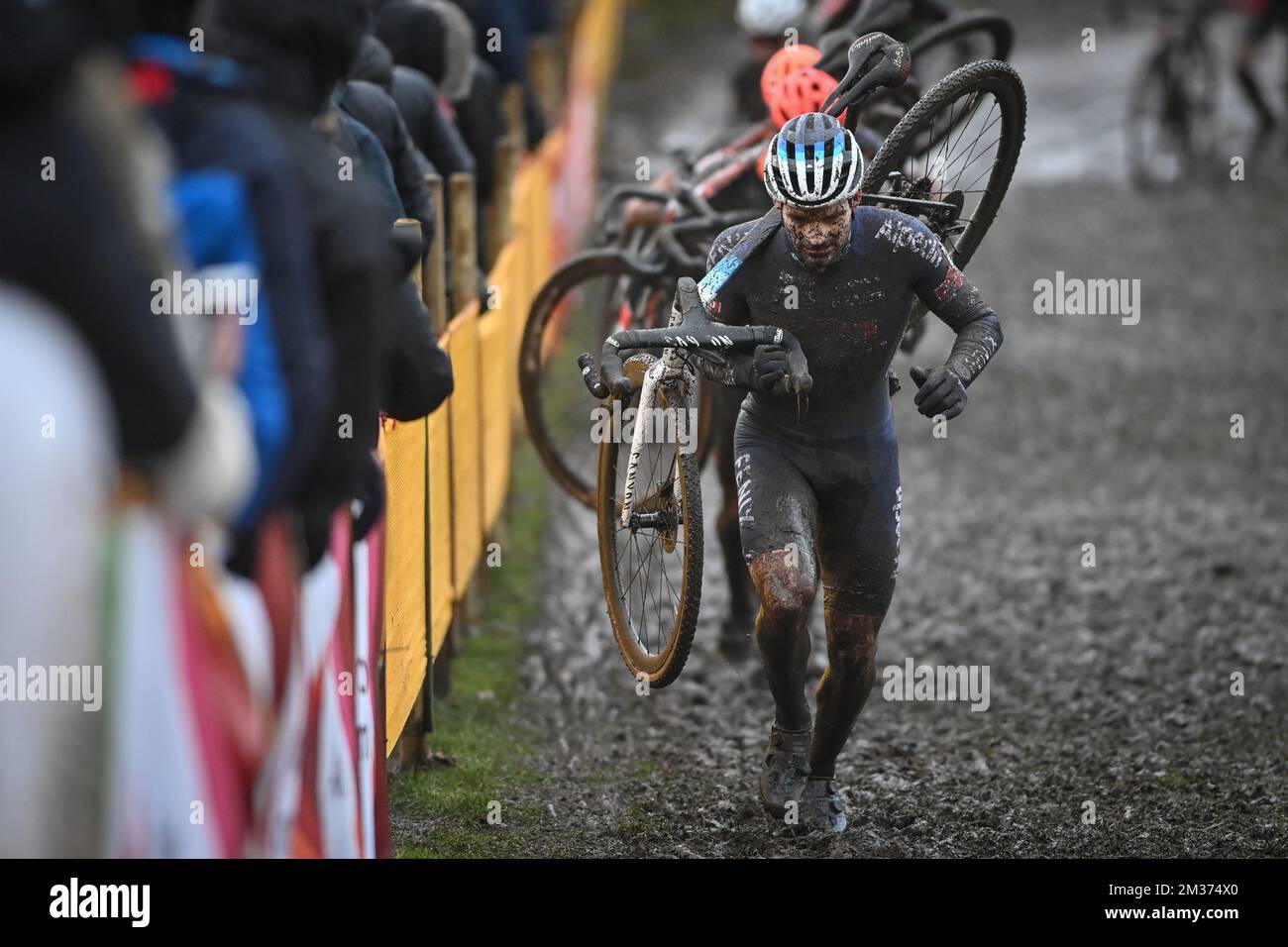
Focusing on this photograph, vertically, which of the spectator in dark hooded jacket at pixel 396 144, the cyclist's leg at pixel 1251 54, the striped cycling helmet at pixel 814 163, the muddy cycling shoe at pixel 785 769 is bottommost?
the muddy cycling shoe at pixel 785 769

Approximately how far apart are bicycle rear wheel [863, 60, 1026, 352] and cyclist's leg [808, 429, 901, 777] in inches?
40.5

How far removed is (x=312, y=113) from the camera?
14.0 feet

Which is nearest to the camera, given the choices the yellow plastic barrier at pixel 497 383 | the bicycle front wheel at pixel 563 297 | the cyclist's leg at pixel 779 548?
the cyclist's leg at pixel 779 548

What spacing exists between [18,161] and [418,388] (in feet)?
6.64

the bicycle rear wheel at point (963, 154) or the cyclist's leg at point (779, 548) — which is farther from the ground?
the bicycle rear wheel at point (963, 154)

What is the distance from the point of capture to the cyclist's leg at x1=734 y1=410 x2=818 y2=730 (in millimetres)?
6363

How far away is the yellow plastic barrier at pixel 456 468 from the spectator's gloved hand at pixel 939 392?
172 cm

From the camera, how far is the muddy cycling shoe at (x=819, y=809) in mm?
6656

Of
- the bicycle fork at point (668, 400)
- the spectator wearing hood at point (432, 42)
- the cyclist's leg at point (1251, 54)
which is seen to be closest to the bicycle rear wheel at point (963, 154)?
Result: the bicycle fork at point (668, 400)

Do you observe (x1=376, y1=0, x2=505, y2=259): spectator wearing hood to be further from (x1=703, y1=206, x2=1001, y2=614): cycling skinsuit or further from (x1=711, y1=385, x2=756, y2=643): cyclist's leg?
(x1=703, y1=206, x2=1001, y2=614): cycling skinsuit

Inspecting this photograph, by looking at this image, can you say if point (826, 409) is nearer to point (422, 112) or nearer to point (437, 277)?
point (437, 277)

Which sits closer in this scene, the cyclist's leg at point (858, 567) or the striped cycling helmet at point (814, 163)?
the striped cycling helmet at point (814, 163)

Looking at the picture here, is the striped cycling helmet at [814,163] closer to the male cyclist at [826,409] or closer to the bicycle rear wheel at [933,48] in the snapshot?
the male cyclist at [826,409]

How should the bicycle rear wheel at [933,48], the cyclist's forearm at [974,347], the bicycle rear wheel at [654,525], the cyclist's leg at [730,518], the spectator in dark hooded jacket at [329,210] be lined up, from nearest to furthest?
1. the spectator in dark hooded jacket at [329,210]
2. the cyclist's forearm at [974,347]
3. the bicycle rear wheel at [654,525]
4. the bicycle rear wheel at [933,48]
5. the cyclist's leg at [730,518]
